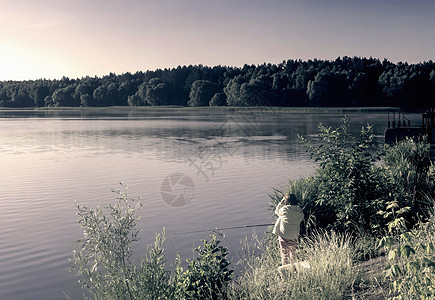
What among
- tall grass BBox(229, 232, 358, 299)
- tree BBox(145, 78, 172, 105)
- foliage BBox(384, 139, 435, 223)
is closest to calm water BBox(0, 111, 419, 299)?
tall grass BBox(229, 232, 358, 299)

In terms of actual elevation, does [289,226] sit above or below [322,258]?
above

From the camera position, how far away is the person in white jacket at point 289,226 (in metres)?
9.70

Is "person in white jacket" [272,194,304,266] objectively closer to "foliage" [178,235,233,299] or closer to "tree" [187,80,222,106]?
"foliage" [178,235,233,299]

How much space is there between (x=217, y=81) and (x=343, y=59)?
5361 centimetres

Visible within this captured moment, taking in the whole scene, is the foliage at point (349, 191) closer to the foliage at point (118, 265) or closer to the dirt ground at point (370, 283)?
the dirt ground at point (370, 283)

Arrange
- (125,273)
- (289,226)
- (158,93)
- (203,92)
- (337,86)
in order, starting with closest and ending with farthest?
(125,273)
(289,226)
(337,86)
(203,92)
(158,93)

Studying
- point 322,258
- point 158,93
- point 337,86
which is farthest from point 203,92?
point 322,258

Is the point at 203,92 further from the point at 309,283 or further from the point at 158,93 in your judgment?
the point at 309,283

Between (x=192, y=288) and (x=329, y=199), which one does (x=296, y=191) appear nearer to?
(x=329, y=199)

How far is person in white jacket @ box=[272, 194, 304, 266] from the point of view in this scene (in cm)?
970

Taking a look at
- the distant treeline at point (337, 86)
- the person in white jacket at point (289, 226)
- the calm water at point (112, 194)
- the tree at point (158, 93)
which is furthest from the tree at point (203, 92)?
the person in white jacket at point (289, 226)

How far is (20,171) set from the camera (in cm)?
2802

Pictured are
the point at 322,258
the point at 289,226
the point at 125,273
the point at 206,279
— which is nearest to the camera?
the point at 125,273

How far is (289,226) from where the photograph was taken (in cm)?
975
